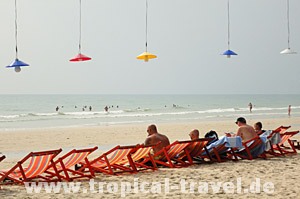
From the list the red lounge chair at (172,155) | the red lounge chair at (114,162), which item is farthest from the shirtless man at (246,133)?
the red lounge chair at (114,162)

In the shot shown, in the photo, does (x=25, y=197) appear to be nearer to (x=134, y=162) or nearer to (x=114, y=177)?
(x=114, y=177)

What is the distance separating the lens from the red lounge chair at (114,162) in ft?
25.2

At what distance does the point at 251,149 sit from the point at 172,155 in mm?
1792

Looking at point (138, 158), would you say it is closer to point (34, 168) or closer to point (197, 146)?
point (197, 146)

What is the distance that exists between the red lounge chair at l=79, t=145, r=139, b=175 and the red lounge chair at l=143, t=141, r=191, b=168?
48 cm

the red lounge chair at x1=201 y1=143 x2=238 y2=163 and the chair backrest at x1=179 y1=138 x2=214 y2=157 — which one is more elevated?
the chair backrest at x1=179 y1=138 x2=214 y2=157

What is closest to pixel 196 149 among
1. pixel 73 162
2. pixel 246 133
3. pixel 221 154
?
pixel 221 154

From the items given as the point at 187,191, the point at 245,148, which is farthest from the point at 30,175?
the point at 245,148

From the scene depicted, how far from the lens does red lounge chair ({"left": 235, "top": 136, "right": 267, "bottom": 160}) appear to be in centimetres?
920

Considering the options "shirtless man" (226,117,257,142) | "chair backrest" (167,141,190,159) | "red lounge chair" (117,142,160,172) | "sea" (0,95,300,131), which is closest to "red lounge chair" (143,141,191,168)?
"chair backrest" (167,141,190,159)

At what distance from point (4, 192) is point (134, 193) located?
5.98 feet

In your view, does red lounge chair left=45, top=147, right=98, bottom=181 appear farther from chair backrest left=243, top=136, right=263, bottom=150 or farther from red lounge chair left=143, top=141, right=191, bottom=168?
chair backrest left=243, top=136, right=263, bottom=150

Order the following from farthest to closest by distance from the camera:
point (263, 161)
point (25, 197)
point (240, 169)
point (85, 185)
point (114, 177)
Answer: point (263, 161)
point (240, 169)
point (114, 177)
point (85, 185)
point (25, 197)

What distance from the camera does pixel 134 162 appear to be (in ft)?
26.9
